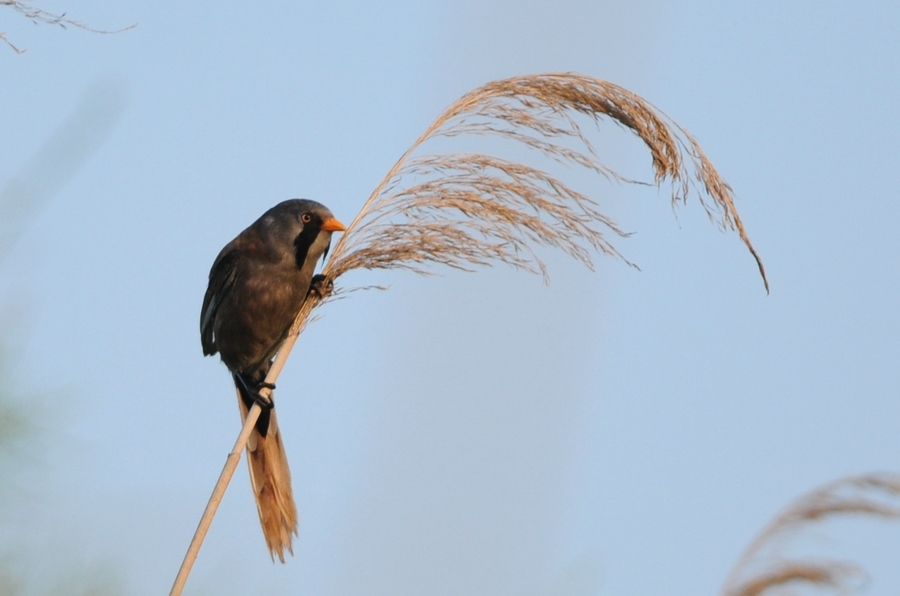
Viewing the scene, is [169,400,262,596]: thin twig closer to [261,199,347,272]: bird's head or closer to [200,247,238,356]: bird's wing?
[261,199,347,272]: bird's head

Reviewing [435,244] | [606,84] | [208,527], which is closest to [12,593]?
[208,527]

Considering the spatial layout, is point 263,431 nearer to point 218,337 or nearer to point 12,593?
point 218,337

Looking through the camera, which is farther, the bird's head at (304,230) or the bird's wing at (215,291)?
the bird's wing at (215,291)

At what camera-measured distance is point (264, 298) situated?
402 centimetres

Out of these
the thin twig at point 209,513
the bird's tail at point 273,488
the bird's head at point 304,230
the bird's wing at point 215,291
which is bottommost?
the bird's tail at point 273,488

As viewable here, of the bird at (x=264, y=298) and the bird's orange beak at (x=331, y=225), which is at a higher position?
the bird's orange beak at (x=331, y=225)

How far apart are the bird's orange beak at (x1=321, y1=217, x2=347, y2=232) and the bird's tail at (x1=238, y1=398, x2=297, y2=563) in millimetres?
716

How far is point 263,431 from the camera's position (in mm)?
3783

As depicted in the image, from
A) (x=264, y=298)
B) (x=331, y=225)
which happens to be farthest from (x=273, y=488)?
(x=331, y=225)

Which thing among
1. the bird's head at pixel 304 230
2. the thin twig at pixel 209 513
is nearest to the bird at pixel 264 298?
the bird's head at pixel 304 230

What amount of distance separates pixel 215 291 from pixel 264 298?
0.56m

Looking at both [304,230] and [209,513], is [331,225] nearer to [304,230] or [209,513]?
[304,230]

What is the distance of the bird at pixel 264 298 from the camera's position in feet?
12.1

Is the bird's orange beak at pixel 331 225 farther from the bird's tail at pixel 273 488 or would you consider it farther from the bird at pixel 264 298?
the bird's tail at pixel 273 488
